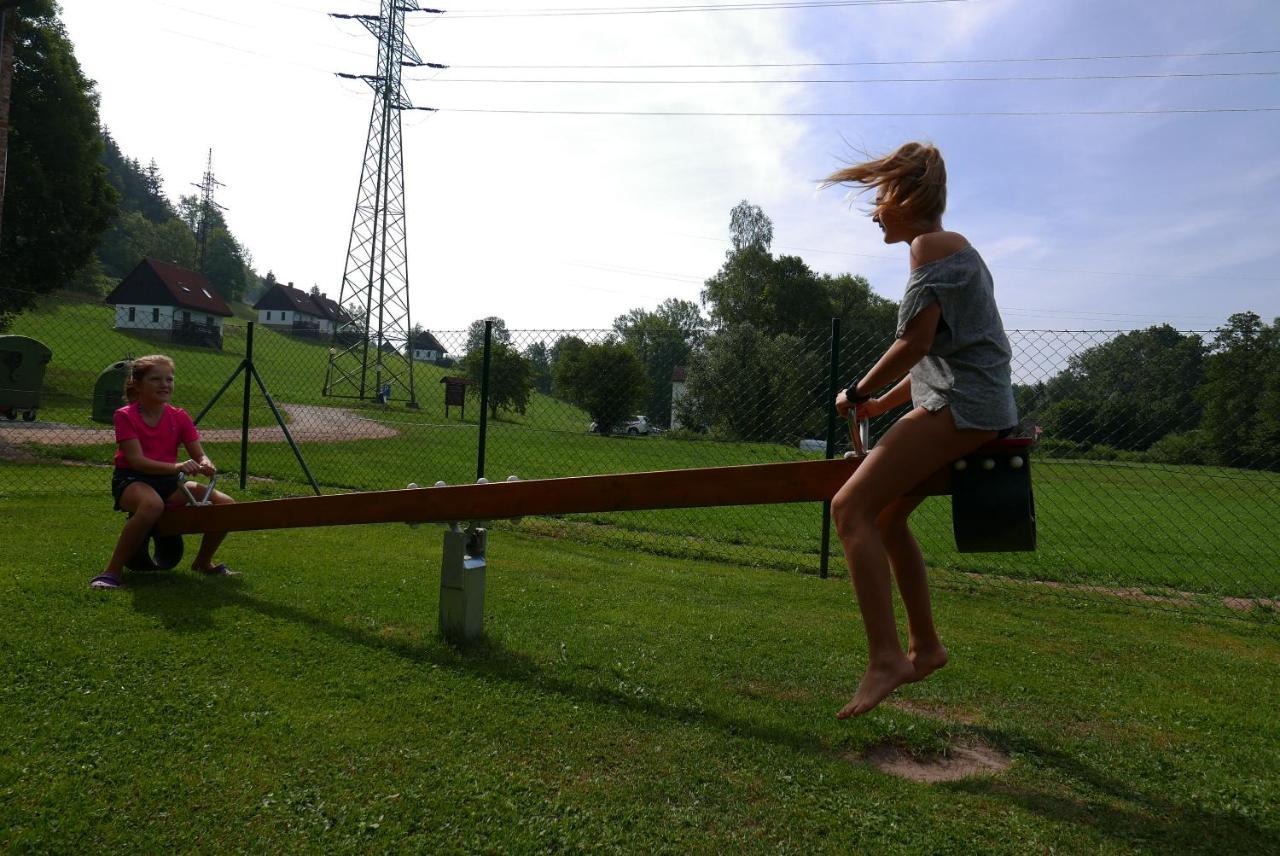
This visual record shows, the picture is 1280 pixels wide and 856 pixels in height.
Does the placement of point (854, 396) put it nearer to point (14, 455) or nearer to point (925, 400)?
point (925, 400)

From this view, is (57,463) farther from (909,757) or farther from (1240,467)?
(1240,467)

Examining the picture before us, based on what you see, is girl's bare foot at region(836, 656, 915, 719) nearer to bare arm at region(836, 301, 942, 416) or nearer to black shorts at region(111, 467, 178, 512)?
bare arm at region(836, 301, 942, 416)

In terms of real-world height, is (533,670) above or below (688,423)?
below

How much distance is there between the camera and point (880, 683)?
2793mm

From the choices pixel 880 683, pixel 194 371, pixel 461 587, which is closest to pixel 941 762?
pixel 880 683

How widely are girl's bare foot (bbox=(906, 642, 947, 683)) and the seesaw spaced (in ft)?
1.48

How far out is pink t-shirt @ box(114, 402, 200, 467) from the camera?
495cm

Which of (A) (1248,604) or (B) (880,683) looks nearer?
(B) (880,683)

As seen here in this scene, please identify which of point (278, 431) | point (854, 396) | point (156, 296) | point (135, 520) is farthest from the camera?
point (156, 296)

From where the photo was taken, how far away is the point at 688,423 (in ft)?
30.3

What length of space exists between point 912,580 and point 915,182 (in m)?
1.52

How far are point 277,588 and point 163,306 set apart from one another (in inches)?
2605

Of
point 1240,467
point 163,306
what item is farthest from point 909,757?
point 163,306

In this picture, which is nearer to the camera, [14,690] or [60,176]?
[14,690]
